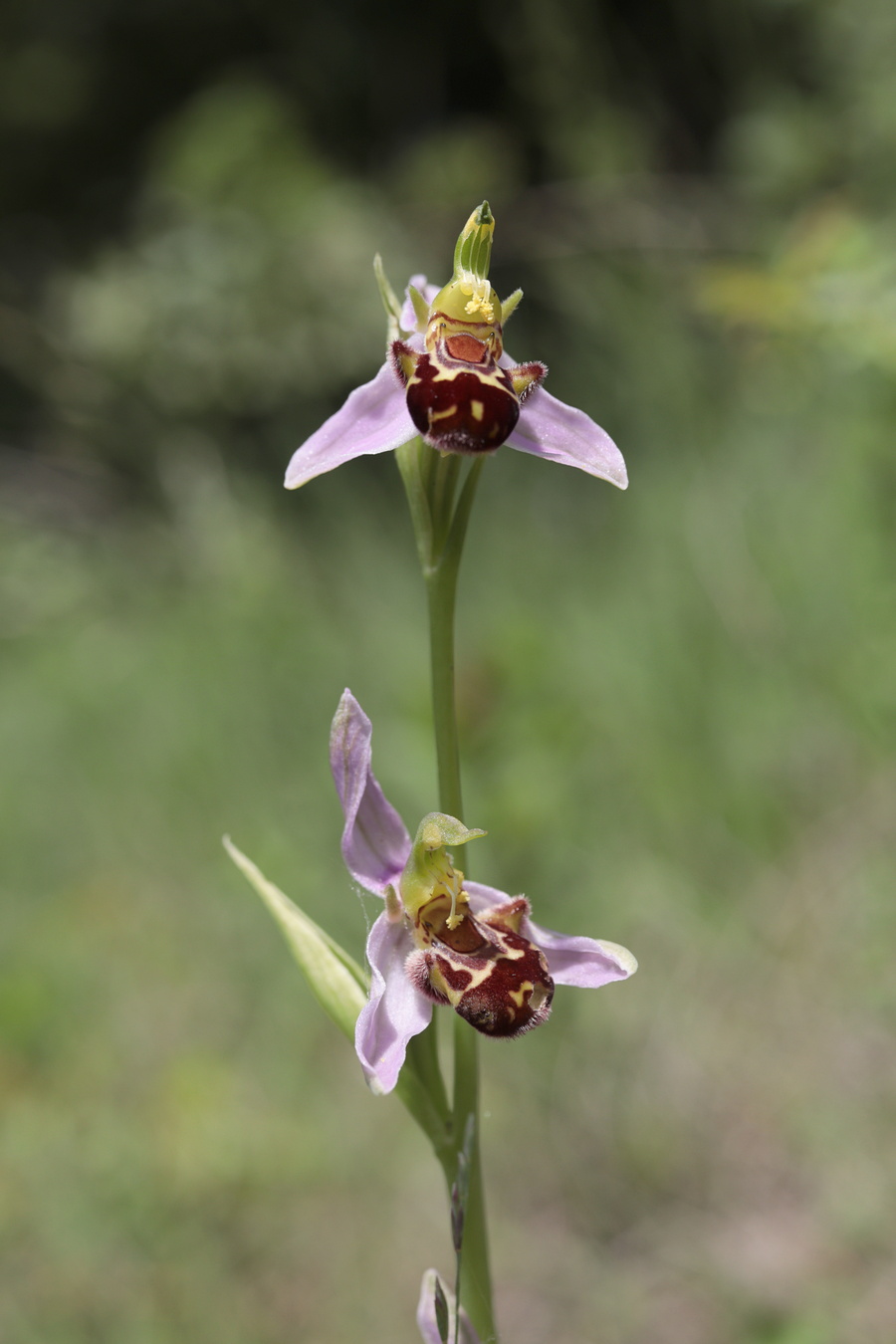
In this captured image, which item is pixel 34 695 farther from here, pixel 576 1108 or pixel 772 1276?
pixel 772 1276

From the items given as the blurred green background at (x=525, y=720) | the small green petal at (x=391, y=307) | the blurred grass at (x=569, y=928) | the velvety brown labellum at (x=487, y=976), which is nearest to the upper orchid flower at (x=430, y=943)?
the velvety brown labellum at (x=487, y=976)

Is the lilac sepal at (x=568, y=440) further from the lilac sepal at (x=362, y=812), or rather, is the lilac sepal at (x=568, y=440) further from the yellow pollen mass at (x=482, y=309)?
the lilac sepal at (x=362, y=812)

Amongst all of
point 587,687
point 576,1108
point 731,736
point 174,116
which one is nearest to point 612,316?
point 587,687

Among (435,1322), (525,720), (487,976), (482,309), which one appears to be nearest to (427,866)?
(487,976)

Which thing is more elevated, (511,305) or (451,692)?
(511,305)

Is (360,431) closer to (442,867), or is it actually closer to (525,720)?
(442,867)

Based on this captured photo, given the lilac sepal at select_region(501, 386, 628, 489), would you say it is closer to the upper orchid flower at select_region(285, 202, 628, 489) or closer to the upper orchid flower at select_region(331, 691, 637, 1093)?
the upper orchid flower at select_region(285, 202, 628, 489)
